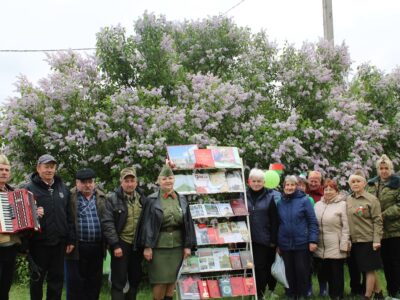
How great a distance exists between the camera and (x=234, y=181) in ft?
23.7

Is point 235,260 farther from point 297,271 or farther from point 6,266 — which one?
point 6,266

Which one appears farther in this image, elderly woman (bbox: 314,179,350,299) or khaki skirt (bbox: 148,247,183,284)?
elderly woman (bbox: 314,179,350,299)

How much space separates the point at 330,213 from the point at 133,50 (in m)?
4.95

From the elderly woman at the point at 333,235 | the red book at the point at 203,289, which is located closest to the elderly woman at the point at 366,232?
the elderly woman at the point at 333,235

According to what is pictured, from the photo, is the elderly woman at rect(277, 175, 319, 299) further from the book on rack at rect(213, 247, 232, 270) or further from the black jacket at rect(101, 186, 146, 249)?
the black jacket at rect(101, 186, 146, 249)

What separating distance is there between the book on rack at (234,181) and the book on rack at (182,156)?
23.2 inches

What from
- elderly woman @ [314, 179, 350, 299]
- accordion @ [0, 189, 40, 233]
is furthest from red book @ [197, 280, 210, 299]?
accordion @ [0, 189, 40, 233]

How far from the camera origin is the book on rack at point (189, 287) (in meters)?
6.62

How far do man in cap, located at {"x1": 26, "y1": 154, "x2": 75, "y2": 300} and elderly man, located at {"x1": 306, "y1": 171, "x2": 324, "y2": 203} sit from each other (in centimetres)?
352

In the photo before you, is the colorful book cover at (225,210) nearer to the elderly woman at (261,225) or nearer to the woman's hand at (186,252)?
the elderly woman at (261,225)

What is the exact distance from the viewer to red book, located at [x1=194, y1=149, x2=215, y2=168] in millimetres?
6988

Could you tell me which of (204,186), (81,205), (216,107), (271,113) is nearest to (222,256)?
A: (204,186)

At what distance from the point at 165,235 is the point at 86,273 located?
1.08 m

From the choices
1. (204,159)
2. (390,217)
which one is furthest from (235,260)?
(390,217)
